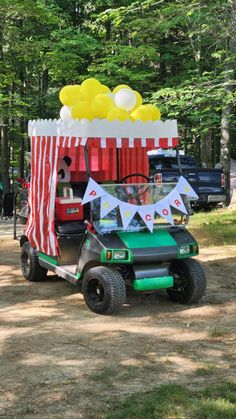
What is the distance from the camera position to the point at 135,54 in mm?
18125

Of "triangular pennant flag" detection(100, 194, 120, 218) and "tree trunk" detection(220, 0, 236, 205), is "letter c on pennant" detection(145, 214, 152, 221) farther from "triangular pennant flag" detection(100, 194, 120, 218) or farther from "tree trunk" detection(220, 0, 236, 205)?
"tree trunk" detection(220, 0, 236, 205)

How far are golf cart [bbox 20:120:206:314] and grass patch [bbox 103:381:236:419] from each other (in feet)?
7.42

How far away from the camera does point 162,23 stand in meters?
11.7

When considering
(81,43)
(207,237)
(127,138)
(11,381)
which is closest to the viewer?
(11,381)

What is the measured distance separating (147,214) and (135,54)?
42.0ft

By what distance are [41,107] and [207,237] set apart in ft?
52.2

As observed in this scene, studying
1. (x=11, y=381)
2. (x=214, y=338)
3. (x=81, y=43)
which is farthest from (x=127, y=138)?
(x=81, y=43)

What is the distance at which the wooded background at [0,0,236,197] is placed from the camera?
38.8 feet

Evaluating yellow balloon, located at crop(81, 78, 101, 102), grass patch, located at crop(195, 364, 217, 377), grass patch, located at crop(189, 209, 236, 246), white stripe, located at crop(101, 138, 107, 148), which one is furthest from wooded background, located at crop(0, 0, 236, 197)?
grass patch, located at crop(195, 364, 217, 377)

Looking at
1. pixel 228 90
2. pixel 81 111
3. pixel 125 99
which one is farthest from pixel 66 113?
pixel 228 90

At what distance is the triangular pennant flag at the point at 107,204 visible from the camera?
641 centimetres

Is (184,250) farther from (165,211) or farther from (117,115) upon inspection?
(117,115)

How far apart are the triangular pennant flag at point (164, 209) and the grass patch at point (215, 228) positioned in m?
4.14

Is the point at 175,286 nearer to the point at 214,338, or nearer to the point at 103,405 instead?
the point at 214,338
